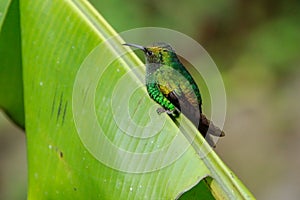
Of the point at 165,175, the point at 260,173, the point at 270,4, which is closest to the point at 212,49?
the point at 270,4

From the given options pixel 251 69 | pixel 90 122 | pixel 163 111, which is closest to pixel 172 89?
pixel 163 111

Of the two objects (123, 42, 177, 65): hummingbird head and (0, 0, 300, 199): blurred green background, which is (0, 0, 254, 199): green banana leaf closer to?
(123, 42, 177, 65): hummingbird head

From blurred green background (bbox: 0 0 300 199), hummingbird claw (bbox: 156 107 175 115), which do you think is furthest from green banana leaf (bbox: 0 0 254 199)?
blurred green background (bbox: 0 0 300 199)

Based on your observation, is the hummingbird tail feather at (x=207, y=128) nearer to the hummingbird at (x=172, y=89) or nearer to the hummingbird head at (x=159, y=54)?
the hummingbird at (x=172, y=89)

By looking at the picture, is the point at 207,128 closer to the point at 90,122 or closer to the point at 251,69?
the point at 90,122

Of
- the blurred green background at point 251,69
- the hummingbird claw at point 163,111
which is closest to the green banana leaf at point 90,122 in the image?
the hummingbird claw at point 163,111

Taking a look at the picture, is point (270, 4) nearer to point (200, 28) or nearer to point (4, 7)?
point (200, 28)
